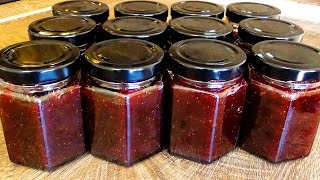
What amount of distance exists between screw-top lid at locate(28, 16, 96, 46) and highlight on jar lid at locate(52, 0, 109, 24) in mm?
59

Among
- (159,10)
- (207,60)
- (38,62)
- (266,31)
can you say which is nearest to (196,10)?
(159,10)

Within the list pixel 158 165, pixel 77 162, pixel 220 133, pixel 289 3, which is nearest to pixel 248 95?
pixel 220 133

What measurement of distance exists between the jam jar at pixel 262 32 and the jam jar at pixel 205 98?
0.08m

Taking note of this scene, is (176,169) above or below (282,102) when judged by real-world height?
below

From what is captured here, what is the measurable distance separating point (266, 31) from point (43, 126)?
422 millimetres

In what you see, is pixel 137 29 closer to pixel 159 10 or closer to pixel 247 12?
pixel 159 10

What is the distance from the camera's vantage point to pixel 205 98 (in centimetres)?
55

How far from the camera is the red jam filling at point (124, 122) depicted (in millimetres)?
548

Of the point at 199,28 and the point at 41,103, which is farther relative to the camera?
the point at 199,28

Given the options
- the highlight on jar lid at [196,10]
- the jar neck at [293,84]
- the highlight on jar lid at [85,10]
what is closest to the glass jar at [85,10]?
the highlight on jar lid at [85,10]

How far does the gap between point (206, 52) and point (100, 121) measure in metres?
0.19

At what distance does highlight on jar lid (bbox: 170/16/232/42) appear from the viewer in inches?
26.1

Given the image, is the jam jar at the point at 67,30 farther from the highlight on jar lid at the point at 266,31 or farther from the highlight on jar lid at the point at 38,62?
the highlight on jar lid at the point at 266,31

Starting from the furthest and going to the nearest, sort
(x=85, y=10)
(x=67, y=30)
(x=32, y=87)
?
1. (x=85, y=10)
2. (x=67, y=30)
3. (x=32, y=87)
